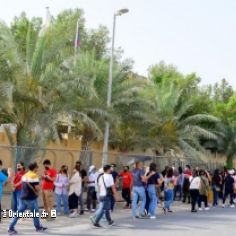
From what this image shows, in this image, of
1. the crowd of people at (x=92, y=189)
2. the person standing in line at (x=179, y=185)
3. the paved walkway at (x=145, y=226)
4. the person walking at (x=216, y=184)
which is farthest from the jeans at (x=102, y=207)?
the person standing in line at (x=179, y=185)

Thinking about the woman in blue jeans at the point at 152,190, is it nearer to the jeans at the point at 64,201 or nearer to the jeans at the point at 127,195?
the jeans at the point at 64,201

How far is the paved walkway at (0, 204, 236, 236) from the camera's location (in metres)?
12.8

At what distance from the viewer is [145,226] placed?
46.9 ft

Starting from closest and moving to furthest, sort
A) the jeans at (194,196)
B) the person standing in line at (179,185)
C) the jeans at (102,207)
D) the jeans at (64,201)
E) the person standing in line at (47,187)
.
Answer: the jeans at (102,207) < the person standing in line at (47,187) < the jeans at (64,201) < the jeans at (194,196) < the person standing in line at (179,185)

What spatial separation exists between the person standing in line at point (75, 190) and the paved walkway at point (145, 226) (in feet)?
1.56

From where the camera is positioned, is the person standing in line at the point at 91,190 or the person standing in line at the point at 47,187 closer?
the person standing in line at the point at 47,187

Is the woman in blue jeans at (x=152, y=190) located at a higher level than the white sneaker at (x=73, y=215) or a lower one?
higher

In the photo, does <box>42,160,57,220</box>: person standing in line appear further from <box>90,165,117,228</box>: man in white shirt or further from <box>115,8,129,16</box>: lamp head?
<box>115,8,129,16</box>: lamp head

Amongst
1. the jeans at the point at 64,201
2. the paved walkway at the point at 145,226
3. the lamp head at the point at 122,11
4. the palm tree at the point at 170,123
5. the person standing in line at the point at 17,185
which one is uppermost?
the lamp head at the point at 122,11

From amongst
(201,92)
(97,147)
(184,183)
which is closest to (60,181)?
(184,183)

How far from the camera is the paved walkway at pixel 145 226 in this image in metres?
12.8

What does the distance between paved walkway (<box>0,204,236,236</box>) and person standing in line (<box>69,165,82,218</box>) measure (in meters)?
0.48

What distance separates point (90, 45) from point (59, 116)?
22.0 metres

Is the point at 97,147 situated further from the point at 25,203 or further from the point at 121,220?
the point at 25,203
